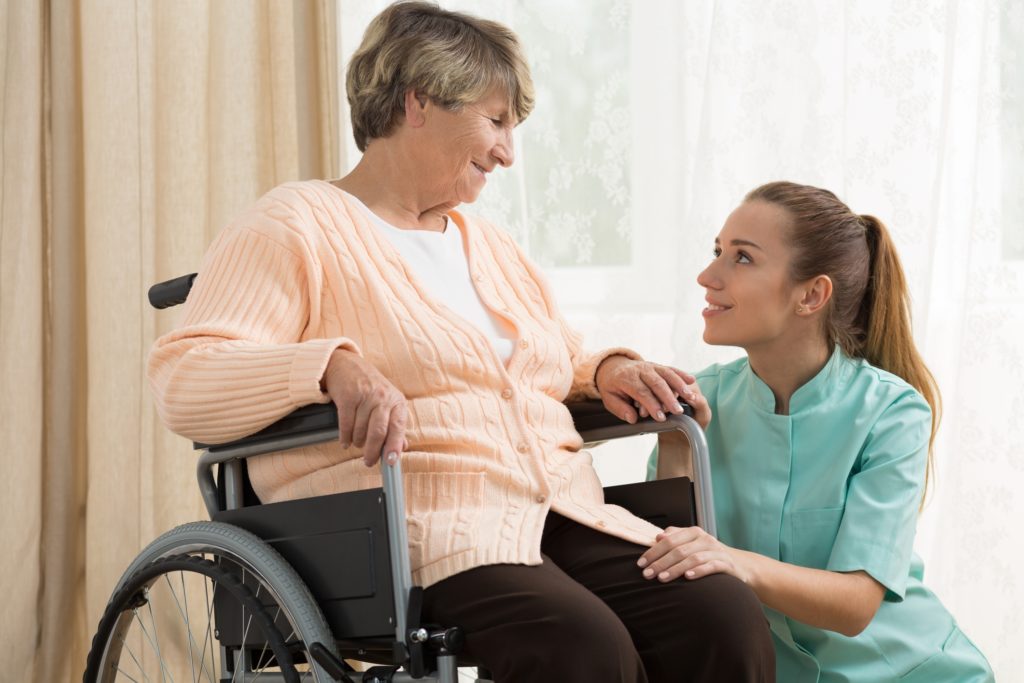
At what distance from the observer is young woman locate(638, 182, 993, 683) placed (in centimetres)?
156

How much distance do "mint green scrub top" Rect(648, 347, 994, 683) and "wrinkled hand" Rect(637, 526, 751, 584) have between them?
0.28m

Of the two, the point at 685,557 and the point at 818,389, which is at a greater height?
the point at 818,389

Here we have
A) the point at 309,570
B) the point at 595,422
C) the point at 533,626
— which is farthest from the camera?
the point at 595,422

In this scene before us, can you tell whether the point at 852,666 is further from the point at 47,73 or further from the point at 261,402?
the point at 47,73

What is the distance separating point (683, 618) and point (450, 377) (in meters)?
0.38

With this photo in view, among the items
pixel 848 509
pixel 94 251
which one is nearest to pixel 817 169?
pixel 848 509

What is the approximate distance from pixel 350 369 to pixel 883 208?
1.23 metres

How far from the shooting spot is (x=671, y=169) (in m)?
2.29

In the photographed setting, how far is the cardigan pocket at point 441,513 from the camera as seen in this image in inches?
49.3

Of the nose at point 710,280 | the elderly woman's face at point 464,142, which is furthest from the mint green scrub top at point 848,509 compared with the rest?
the elderly woman's face at point 464,142

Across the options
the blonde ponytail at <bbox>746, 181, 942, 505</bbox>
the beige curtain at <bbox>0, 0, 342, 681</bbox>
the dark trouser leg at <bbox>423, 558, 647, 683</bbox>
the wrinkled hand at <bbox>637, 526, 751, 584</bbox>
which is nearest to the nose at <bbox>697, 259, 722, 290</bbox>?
the blonde ponytail at <bbox>746, 181, 942, 505</bbox>

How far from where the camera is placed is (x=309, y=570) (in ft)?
4.22

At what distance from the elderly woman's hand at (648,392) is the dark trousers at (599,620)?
0.18 metres

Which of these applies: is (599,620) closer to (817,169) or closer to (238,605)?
(238,605)
